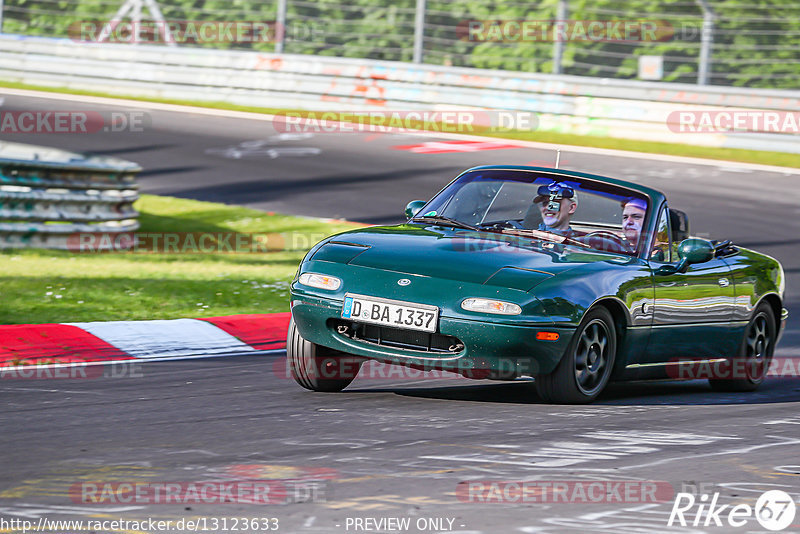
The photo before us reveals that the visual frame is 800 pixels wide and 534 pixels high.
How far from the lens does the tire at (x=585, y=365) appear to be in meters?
7.02

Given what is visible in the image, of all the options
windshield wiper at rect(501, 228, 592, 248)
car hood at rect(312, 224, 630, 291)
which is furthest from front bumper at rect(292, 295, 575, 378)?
windshield wiper at rect(501, 228, 592, 248)

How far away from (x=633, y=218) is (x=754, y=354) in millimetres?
1499

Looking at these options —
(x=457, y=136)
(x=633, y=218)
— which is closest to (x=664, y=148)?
(x=457, y=136)

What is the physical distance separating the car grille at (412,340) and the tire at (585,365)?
0.59m

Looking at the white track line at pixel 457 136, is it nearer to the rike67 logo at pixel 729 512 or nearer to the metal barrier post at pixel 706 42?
the metal barrier post at pixel 706 42

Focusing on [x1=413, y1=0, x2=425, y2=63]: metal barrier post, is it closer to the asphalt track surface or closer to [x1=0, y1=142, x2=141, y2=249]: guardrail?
[x1=0, y1=142, x2=141, y2=249]: guardrail

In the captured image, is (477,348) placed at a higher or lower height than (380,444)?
higher

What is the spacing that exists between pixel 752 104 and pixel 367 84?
685cm

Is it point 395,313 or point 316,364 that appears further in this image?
point 316,364

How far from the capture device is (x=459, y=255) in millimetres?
7125

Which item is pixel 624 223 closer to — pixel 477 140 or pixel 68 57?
pixel 477 140

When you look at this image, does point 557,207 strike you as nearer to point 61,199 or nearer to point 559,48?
point 61,199

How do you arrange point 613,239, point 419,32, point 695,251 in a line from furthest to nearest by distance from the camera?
point 419,32
point 613,239
point 695,251

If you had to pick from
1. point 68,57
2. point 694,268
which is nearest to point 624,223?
point 694,268
